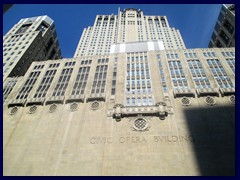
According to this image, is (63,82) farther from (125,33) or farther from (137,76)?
(125,33)

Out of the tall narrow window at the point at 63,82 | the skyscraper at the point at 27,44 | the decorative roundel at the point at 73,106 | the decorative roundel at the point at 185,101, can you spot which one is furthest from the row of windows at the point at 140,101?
the skyscraper at the point at 27,44

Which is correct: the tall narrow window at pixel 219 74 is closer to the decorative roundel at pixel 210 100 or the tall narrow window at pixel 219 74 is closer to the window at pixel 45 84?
the decorative roundel at pixel 210 100

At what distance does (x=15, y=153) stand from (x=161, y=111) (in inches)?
1199

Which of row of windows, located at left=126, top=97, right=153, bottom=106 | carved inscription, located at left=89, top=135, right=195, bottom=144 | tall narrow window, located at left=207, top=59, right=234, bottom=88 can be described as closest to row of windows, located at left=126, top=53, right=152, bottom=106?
row of windows, located at left=126, top=97, right=153, bottom=106

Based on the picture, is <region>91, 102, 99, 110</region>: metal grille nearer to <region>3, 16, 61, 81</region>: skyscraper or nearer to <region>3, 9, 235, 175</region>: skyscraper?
<region>3, 9, 235, 175</region>: skyscraper

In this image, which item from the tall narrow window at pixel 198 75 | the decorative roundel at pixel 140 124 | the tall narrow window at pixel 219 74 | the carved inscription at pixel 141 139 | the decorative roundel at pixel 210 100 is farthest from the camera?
the tall narrow window at pixel 198 75

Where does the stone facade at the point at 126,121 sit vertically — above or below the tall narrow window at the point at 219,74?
below

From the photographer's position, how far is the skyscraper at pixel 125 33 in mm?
116812

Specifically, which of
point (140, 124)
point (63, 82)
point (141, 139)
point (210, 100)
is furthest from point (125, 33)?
point (141, 139)

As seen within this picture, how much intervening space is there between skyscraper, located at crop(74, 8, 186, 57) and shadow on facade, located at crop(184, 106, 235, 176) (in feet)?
221

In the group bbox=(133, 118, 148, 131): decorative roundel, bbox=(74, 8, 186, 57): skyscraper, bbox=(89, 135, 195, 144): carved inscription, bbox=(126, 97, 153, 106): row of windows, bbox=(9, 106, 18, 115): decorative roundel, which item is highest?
bbox=(74, 8, 186, 57): skyscraper

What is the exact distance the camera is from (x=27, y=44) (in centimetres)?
8506

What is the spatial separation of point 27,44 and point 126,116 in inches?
2224

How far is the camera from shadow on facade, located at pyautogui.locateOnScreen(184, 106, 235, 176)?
3828 cm
